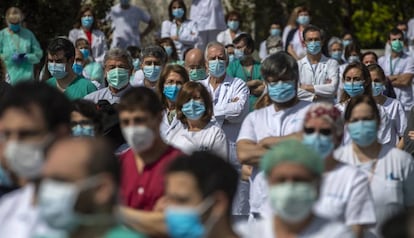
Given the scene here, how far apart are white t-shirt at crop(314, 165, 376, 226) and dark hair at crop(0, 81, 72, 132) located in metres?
1.83

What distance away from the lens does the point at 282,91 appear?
11.0 metres

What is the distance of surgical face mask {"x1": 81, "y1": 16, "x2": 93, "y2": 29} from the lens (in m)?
21.2

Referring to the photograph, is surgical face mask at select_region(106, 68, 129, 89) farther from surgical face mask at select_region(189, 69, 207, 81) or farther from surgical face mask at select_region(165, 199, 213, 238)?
surgical face mask at select_region(165, 199, 213, 238)

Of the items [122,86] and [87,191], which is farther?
[122,86]

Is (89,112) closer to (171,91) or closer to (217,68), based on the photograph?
(171,91)

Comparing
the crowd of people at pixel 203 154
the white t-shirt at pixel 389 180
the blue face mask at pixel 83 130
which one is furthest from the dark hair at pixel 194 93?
the white t-shirt at pixel 389 180

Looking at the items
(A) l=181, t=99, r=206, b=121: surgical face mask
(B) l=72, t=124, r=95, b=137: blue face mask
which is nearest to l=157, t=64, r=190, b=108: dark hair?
(A) l=181, t=99, r=206, b=121: surgical face mask

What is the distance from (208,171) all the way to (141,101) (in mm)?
1370

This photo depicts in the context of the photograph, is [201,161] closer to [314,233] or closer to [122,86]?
[314,233]

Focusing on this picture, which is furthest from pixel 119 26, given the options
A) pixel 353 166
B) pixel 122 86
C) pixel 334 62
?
pixel 353 166

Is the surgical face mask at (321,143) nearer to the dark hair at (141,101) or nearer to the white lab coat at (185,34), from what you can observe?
the dark hair at (141,101)

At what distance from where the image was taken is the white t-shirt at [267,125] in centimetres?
1079

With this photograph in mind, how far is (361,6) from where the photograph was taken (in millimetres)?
26453

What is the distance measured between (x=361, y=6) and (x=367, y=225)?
17.5m
